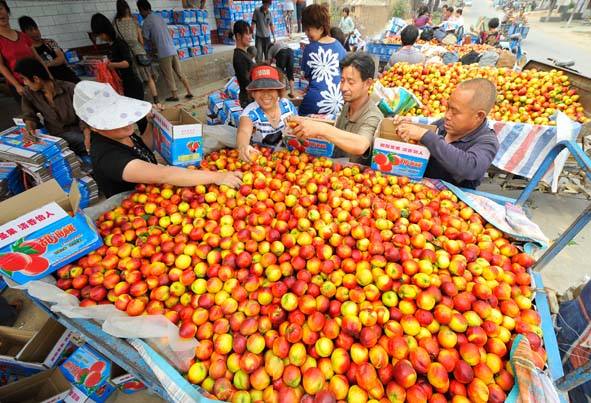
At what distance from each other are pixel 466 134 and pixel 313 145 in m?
1.37

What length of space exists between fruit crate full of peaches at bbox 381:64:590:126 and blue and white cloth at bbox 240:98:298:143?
251 centimetres

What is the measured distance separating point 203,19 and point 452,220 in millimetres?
11234

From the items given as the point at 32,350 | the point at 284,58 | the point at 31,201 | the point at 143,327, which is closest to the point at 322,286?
the point at 143,327

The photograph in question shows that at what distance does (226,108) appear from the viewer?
5723mm

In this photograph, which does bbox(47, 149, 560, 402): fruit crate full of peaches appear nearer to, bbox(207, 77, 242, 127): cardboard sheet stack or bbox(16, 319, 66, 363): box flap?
bbox(16, 319, 66, 363): box flap

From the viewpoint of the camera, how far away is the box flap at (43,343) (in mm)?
2455

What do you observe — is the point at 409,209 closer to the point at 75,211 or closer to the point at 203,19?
the point at 75,211

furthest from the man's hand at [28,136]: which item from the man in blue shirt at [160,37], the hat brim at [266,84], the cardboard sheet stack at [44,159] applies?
the man in blue shirt at [160,37]

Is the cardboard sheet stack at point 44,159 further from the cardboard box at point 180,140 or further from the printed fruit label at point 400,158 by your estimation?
the printed fruit label at point 400,158

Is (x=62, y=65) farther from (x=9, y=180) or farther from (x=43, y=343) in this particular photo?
(x=43, y=343)

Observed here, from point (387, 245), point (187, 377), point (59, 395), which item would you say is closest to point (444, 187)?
point (387, 245)

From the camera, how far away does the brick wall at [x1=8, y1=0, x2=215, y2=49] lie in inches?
257

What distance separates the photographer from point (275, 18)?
15.4m

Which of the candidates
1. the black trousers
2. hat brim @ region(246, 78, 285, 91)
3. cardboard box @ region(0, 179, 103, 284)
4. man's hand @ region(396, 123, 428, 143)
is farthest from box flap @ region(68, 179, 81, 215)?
the black trousers
